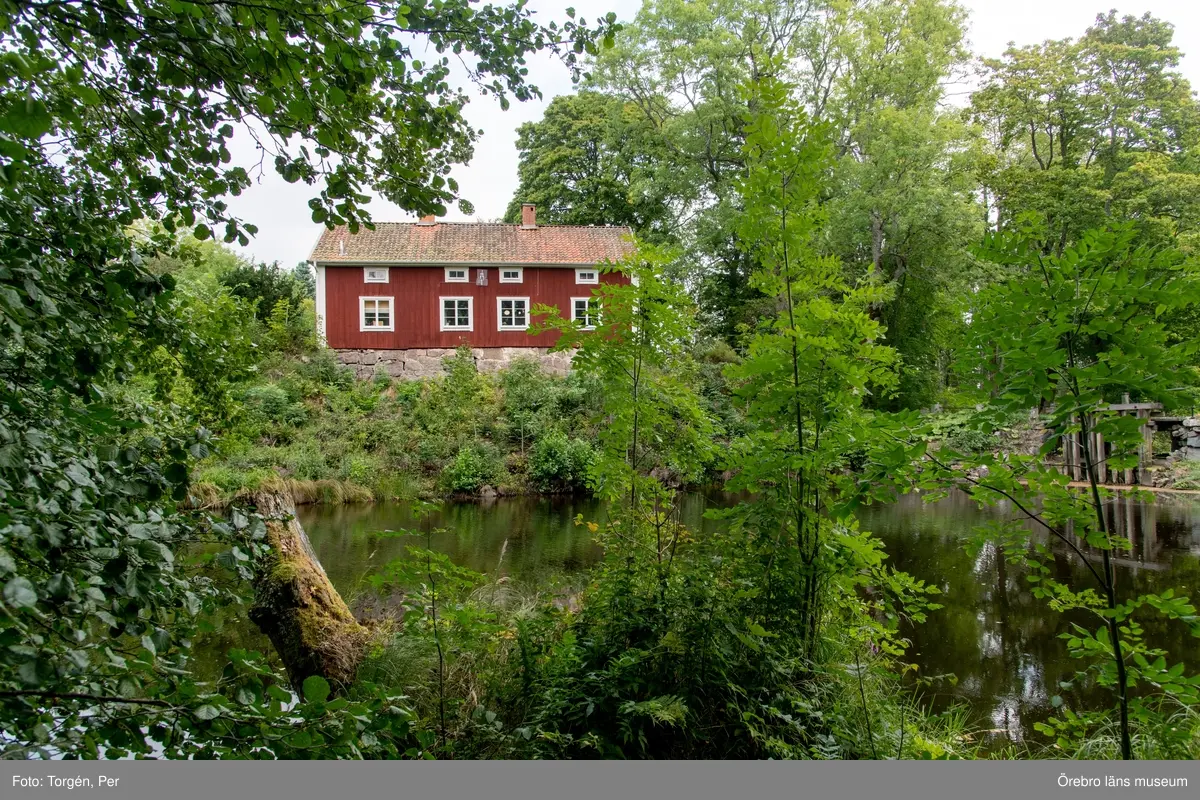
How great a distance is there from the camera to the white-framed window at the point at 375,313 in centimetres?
1692

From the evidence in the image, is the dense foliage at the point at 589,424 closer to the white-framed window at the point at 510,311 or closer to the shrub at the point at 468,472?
the shrub at the point at 468,472

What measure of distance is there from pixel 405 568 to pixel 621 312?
139 cm

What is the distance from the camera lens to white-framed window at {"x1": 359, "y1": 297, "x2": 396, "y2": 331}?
→ 55.5 feet

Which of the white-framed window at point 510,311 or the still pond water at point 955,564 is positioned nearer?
the still pond water at point 955,564

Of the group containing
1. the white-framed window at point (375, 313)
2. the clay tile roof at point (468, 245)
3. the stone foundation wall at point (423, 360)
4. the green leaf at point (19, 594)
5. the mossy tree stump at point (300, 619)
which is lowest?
the mossy tree stump at point (300, 619)

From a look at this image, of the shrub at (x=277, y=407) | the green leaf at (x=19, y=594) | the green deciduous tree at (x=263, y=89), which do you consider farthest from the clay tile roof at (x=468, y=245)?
the green leaf at (x=19, y=594)

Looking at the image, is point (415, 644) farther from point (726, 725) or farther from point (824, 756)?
point (824, 756)

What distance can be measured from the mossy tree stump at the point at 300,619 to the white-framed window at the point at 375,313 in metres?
14.1

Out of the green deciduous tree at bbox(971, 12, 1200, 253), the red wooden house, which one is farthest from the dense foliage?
the red wooden house

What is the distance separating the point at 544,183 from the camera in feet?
65.2

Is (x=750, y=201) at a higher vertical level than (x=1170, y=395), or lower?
higher

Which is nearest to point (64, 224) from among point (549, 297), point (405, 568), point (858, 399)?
point (405, 568)

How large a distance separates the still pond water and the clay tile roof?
7.77 m

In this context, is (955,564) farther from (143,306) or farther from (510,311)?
(510,311)
